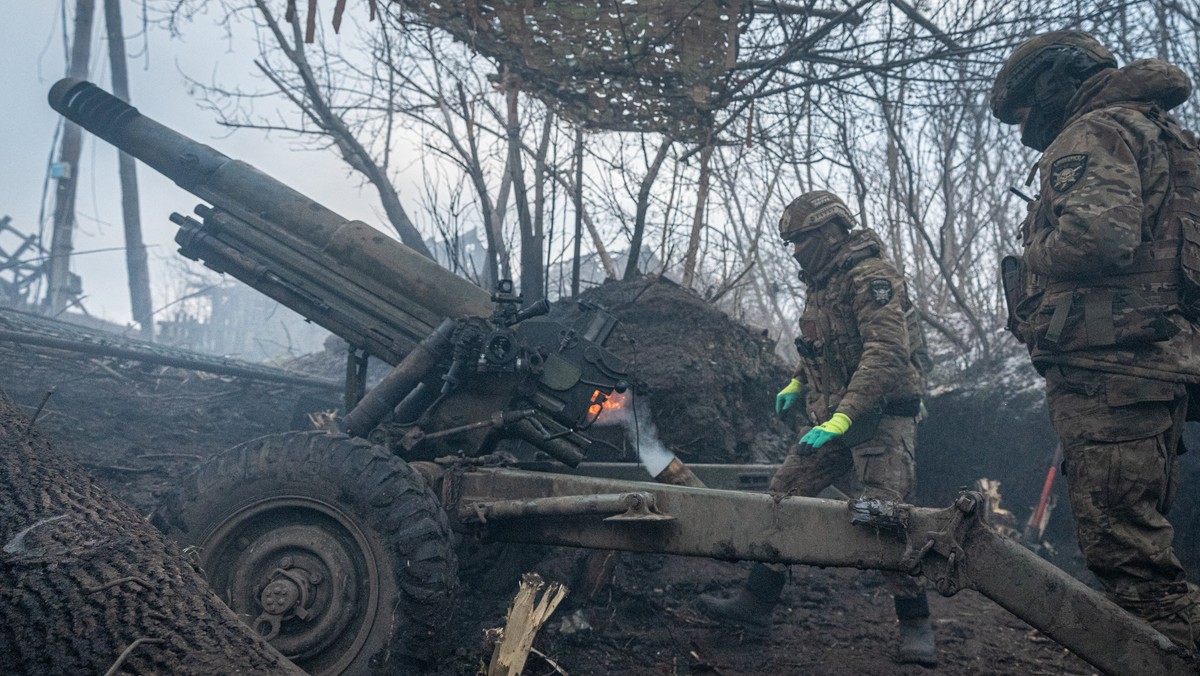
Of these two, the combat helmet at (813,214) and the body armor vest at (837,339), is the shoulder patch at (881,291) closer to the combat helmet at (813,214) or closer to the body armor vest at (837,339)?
the body armor vest at (837,339)

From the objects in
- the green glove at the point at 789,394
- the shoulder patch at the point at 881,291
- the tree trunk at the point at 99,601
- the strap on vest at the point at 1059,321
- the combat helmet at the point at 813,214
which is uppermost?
the combat helmet at the point at 813,214

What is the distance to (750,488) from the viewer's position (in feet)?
14.1

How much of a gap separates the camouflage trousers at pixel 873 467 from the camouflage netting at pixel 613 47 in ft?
9.62

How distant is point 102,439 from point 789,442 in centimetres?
527

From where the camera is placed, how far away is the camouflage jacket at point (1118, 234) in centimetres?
259

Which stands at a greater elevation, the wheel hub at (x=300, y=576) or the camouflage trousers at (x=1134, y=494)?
the camouflage trousers at (x=1134, y=494)

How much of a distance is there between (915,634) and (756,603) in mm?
784

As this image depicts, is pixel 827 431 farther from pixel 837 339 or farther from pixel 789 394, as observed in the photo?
pixel 789 394

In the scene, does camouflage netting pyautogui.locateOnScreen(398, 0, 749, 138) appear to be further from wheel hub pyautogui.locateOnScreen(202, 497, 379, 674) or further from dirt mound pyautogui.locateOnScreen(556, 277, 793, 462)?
wheel hub pyautogui.locateOnScreen(202, 497, 379, 674)

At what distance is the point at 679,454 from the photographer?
5328 mm

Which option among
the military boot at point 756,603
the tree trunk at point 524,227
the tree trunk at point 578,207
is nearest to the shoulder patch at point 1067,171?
the military boot at point 756,603

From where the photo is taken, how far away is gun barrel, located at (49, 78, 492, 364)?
423 centimetres

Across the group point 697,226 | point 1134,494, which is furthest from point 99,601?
point 697,226

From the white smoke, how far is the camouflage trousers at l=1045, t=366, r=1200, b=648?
77.5 inches
